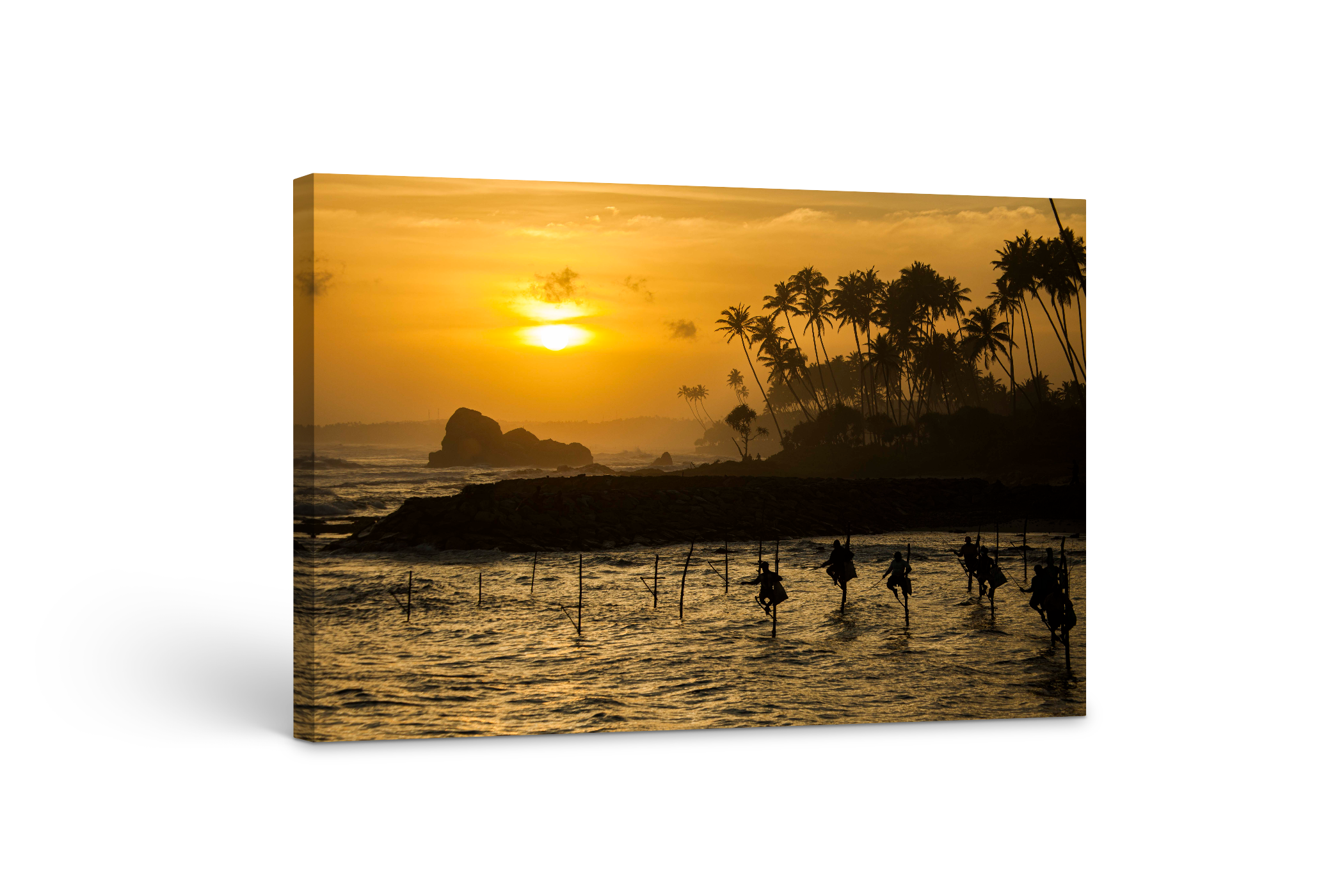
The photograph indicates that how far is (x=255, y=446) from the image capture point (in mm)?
2684

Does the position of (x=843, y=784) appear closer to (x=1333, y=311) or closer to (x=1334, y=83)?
(x=1333, y=311)

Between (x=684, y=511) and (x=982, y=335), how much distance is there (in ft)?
28.2

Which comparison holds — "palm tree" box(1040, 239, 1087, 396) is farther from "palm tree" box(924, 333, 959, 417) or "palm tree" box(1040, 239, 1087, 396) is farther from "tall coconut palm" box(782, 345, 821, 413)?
"tall coconut palm" box(782, 345, 821, 413)

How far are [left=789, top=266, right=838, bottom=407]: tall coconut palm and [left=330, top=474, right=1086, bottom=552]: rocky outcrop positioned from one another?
15.0ft

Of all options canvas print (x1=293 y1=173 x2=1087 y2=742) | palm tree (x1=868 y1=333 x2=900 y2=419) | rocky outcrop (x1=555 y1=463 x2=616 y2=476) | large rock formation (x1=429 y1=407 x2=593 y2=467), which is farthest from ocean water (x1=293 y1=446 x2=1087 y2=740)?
large rock formation (x1=429 y1=407 x2=593 y2=467)

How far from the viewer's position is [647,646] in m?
10.7

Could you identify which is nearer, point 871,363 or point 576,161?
point 576,161

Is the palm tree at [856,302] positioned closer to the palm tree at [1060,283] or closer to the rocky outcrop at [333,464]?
the palm tree at [1060,283]

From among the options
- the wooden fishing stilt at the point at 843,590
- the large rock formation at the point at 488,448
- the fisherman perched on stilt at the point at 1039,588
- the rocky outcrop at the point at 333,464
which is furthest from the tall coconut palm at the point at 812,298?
the rocky outcrop at the point at 333,464

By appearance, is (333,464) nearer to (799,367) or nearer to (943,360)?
(799,367)

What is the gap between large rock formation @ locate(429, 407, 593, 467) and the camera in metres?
25.2

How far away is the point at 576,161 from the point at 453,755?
2.23 meters

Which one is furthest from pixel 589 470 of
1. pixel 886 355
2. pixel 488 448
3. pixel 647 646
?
pixel 647 646

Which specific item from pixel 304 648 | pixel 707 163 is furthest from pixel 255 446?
pixel 707 163
